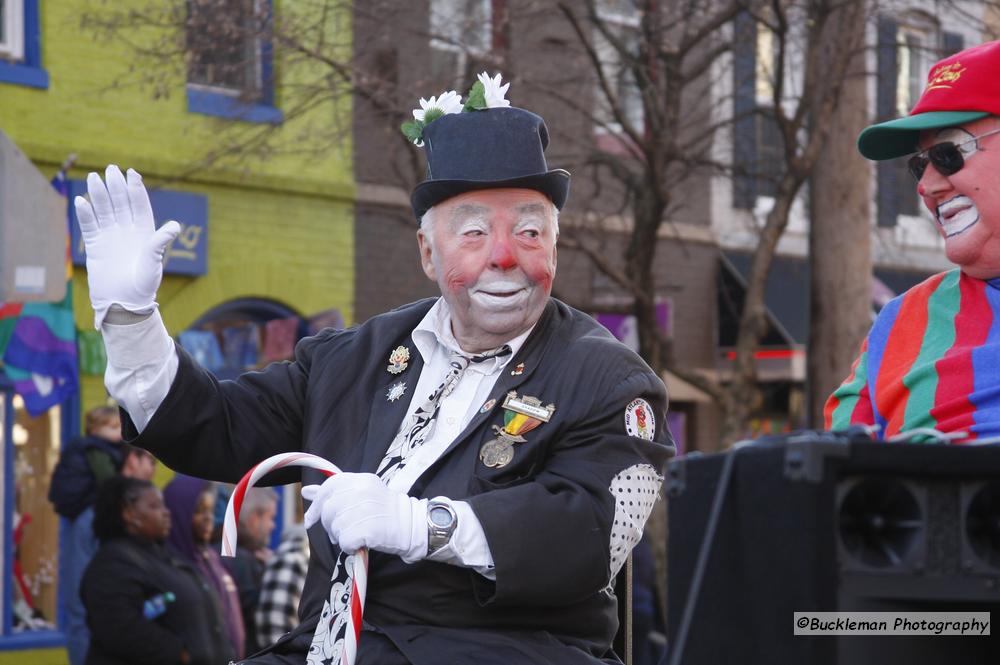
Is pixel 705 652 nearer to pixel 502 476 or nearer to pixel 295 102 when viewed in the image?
pixel 502 476

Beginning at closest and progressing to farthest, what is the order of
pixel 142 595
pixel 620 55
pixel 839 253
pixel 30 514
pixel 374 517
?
pixel 374 517 < pixel 142 595 < pixel 839 253 < pixel 620 55 < pixel 30 514

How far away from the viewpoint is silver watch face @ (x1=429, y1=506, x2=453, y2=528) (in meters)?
3.54

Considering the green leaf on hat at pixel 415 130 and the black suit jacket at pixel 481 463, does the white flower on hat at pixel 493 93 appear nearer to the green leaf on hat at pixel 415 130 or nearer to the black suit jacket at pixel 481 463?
the green leaf on hat at pixel 415 130

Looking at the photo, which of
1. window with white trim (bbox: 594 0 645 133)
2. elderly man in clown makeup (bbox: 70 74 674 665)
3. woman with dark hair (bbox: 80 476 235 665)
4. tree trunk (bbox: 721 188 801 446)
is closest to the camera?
elderly man in clown makeup (bbox: 70 74 674 665)

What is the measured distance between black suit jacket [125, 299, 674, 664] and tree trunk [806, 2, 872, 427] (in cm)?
604

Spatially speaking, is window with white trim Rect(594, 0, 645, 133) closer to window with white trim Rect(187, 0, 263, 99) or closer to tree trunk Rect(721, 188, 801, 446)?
tree trunk Rect(721, 188, 801, 446)

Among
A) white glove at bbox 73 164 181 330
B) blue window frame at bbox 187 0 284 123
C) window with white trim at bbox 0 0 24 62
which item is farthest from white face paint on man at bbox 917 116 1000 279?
window with white trim at bbox 0 0 24 62

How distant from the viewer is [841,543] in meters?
2.76

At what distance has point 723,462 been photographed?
2900 mm

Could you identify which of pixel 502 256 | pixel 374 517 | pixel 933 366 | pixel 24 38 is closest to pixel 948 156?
pixel 933 366

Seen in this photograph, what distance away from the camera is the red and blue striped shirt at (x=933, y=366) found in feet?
11.5

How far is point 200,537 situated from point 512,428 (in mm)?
4846

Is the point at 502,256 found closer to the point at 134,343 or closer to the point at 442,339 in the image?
the point at 442,339

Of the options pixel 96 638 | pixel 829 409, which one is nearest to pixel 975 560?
pixel 829 409
